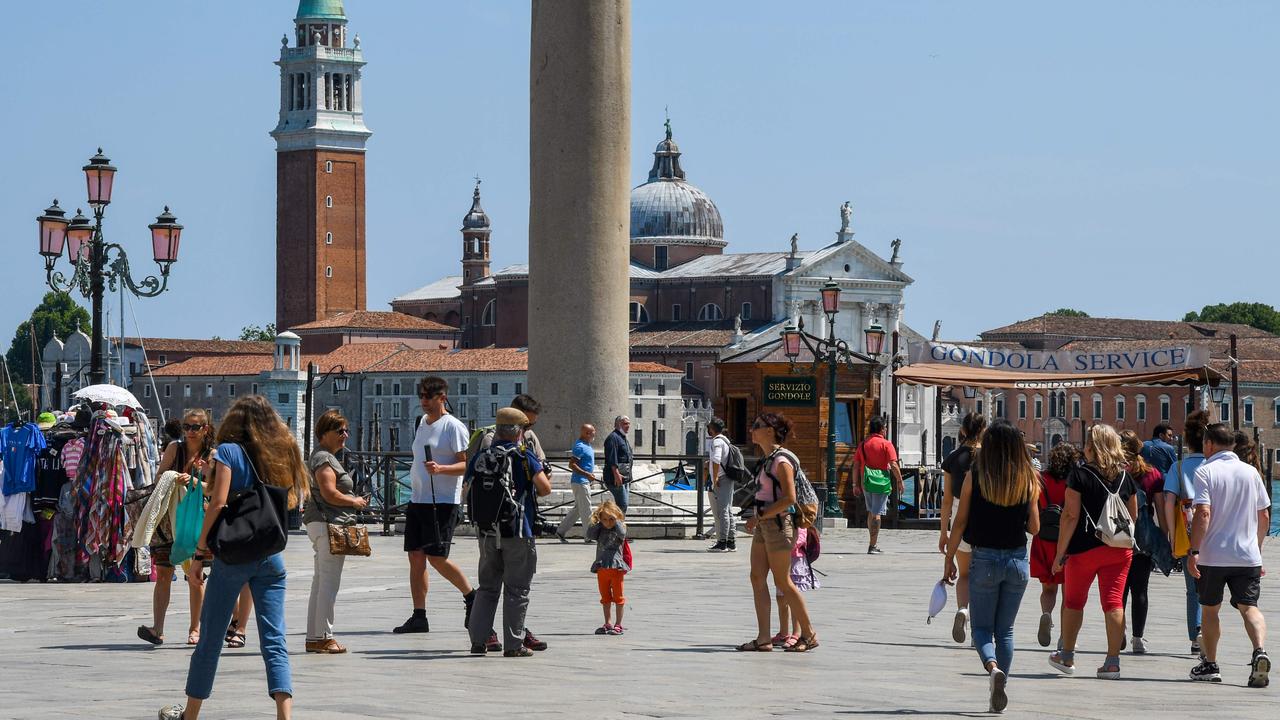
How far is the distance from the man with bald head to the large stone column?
426 millimetres

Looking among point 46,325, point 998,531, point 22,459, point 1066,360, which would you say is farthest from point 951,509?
point 46,325

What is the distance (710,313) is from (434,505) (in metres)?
103

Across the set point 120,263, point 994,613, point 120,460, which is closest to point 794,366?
point 120,263

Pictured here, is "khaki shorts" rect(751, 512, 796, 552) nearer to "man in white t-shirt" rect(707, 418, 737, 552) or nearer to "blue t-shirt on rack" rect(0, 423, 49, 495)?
"blue t-shirt on rack" rect(0, 423, 49, 495)

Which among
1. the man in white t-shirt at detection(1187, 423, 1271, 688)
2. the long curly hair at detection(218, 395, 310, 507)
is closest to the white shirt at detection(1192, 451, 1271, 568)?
the man in white t-shirt at detection(1187, 423, 1271, 688)

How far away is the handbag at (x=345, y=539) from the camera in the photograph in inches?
386

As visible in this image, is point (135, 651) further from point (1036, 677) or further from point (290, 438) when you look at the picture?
point (1036, 677)

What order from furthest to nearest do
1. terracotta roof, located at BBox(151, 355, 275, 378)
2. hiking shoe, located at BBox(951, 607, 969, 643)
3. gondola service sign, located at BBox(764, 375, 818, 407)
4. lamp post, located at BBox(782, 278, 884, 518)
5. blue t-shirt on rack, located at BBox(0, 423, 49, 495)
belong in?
1. terracotta roof, located at BBox(151, 355, 275, 378)
2. gondola service sign, located at BBox(764, 375, 818, 407)
3. lamp post, located at BBox(782, 278, 884, 518)
4. blue t-shirt on rack, located at BBox(0, 423, 49, 495)
5. hiking shoe, located at BBox(951, 607, 969, 643)

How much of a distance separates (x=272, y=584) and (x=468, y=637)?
3355mm

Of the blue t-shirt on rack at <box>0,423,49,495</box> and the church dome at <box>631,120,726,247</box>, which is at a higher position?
the church dome at <box>631,120,726,247</box>

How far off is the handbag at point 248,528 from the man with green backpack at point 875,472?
11.2 metres

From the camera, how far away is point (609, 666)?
9.25m

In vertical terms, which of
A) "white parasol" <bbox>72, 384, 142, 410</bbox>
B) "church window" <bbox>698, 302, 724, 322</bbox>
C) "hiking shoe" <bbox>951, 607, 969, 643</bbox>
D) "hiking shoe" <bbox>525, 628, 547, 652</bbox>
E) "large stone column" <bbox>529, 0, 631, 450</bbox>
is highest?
"church window" <bbox>698, 302, 724, 322</bbox>

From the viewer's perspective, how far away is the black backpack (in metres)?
9.65
